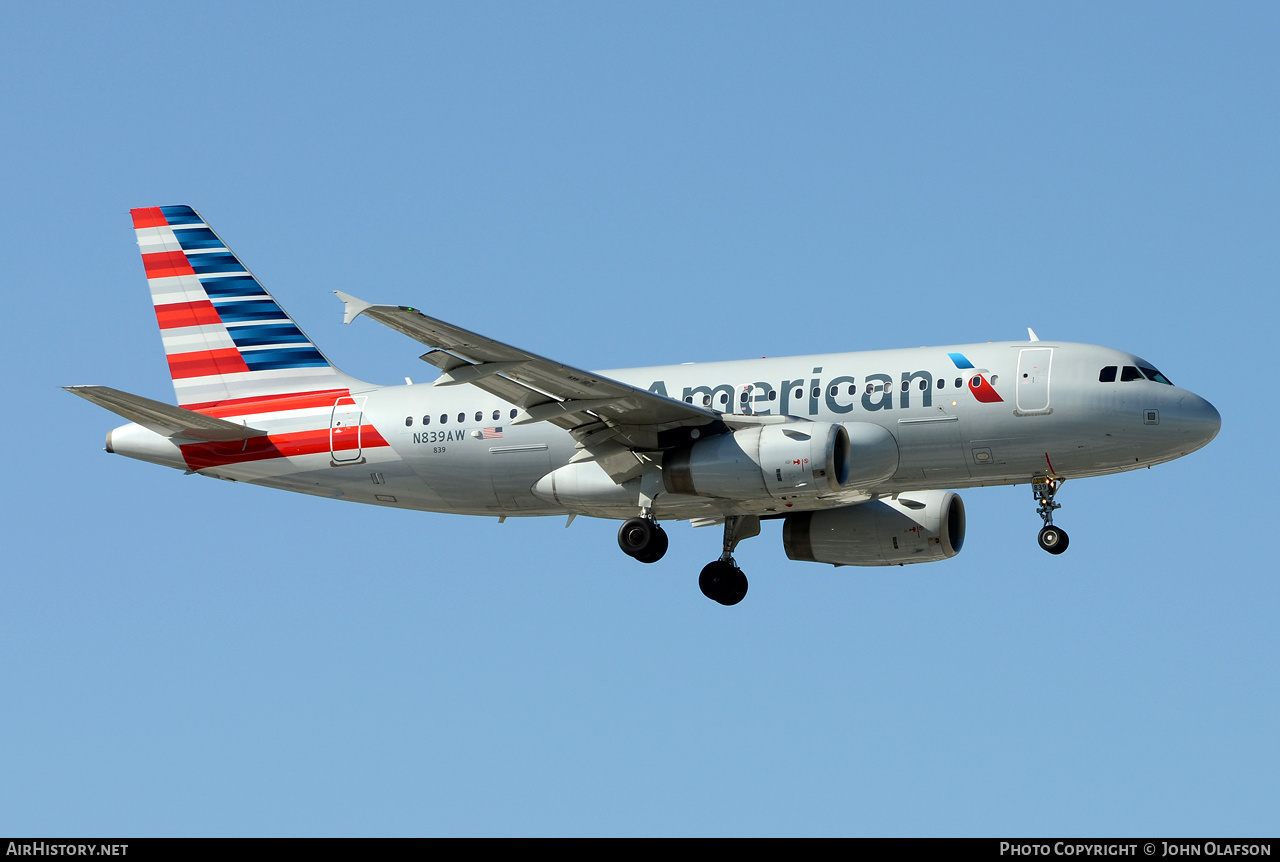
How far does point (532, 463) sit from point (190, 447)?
8652mm

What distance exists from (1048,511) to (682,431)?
8.10 m

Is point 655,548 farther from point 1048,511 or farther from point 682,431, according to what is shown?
point 1048,511

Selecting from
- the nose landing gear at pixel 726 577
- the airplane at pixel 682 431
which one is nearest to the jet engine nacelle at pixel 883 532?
the airplane at pixel 682 431

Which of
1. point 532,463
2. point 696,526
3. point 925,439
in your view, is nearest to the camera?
point 925,439

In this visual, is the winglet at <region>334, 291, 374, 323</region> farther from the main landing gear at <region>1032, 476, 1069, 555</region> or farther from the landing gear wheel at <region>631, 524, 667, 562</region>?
the main landing gear at <region>1032, 476, 1069, 555</region>

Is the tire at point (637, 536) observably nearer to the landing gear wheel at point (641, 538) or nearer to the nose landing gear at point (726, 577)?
the landing gear wheel at point (641, 538)

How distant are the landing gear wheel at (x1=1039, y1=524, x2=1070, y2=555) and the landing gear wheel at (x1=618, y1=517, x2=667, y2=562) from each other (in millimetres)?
8260

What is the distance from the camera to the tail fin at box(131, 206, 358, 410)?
135 ft

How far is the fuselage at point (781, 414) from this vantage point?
34.7 meters

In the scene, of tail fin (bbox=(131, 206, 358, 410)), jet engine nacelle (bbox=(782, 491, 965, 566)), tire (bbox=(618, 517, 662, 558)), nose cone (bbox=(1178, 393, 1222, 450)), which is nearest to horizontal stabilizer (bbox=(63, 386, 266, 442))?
tail fin (bbox=(131, 206, 358, 410))

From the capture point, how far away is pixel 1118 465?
35.0m

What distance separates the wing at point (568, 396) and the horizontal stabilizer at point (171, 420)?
23.3 ft
